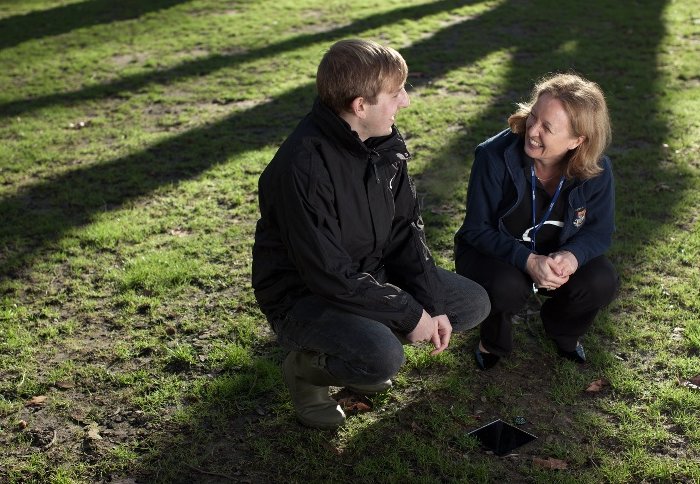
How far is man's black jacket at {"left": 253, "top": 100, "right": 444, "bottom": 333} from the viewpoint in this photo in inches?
123

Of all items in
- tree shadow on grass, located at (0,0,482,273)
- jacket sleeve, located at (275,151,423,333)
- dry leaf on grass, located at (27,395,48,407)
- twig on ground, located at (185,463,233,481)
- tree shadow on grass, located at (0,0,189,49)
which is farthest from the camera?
tree shadow on grass, located at (0,0,189,49)

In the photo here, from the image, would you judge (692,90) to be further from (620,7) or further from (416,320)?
(416,320)

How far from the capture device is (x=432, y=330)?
3.35 meters

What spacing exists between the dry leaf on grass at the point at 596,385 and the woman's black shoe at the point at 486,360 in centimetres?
43

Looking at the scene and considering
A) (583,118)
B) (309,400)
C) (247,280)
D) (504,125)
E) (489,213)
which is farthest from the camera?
(504,125)

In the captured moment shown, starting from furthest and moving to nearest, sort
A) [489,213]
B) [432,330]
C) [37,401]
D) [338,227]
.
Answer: [489,213] < [37,401] < [432,330] < [338,227]

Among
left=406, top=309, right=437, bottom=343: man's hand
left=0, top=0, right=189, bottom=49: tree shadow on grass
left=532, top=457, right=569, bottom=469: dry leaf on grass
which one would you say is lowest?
left=532, top=457, right=569, bottom=469: dry leaf on grass

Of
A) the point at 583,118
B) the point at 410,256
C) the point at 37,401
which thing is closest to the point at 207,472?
the point at 37,401

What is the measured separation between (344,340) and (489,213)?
3.54ft

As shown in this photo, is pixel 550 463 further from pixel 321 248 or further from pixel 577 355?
pixel 321 248

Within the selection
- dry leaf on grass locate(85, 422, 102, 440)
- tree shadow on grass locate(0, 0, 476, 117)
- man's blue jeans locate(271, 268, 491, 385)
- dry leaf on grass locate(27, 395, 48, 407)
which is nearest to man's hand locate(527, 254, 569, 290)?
man's blue jeans locate(271, 268, 491, 385)

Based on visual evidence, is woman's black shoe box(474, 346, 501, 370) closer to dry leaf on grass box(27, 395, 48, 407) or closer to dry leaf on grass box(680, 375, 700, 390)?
dry leaf on grass box(680, 375, 700, 390)

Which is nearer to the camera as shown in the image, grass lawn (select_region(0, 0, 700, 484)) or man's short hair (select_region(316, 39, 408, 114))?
man's short hair (select_region(316, 39, 408, 114))

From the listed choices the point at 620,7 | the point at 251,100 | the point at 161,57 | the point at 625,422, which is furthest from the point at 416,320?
the point at 620,7
